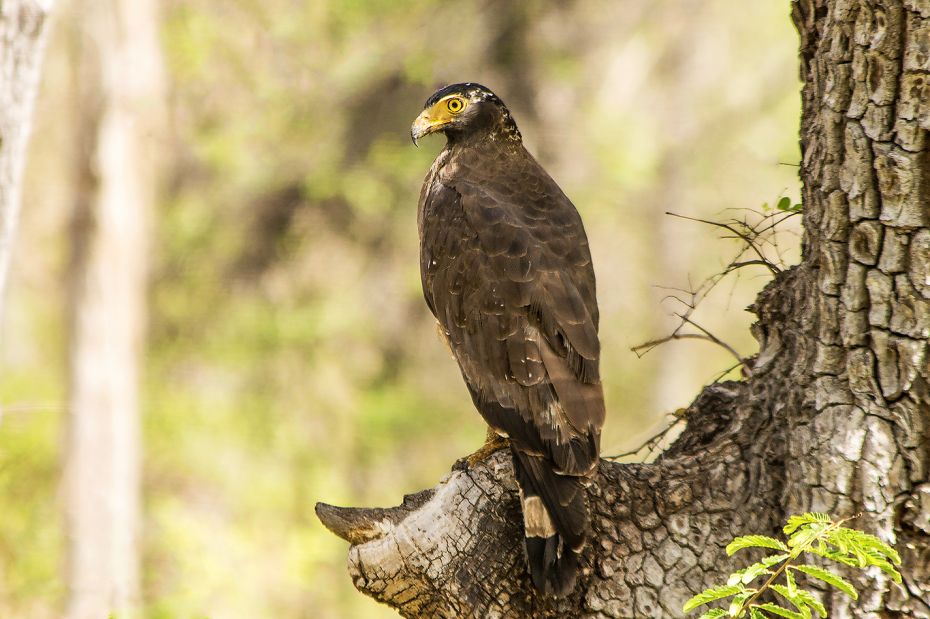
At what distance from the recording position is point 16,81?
361 centimetres

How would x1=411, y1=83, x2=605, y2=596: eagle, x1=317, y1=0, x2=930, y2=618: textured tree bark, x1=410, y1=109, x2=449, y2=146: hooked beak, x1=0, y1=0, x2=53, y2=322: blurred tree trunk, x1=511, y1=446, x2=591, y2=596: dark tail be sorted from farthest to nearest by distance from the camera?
x1=410, y1=109, x2=449, y2=146: hooked beak < x1=0, y1=0, x2=53, y2=322: blurred tree trunk < x1=411, y1=83, x2=605, y2=596: eagle < x1=511, y1=446, x2=591, y2=596: dark tail < x1=317, y1=0, x2=930, y2=618: textured tree bark

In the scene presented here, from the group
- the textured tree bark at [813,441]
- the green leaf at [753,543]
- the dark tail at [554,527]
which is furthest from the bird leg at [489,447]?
the green leaf at [753,543]

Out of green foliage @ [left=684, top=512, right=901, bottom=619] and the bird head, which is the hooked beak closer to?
the bird head

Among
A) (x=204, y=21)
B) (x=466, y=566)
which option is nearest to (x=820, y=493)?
(x=466, y=566)

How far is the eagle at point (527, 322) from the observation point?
277cm

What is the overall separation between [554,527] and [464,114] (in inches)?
80.9

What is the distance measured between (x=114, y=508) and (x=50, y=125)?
4.70 m

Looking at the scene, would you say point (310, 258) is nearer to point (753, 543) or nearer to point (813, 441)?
point (813, 441)

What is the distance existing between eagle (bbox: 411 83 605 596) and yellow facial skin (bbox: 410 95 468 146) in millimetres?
36

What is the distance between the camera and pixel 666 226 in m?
13.5

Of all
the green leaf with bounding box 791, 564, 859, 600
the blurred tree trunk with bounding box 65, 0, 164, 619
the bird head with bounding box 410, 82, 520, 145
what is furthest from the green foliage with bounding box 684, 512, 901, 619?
the blurred tree trunk with bounding box 65, 0, 164, 619

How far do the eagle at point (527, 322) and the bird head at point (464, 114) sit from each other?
6 cm

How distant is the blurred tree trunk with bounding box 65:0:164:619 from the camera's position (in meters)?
9.94

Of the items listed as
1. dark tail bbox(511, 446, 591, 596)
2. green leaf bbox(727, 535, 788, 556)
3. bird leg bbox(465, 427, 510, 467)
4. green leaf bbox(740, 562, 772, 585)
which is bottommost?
green leaf bbox(740, 562, 772, 585)
